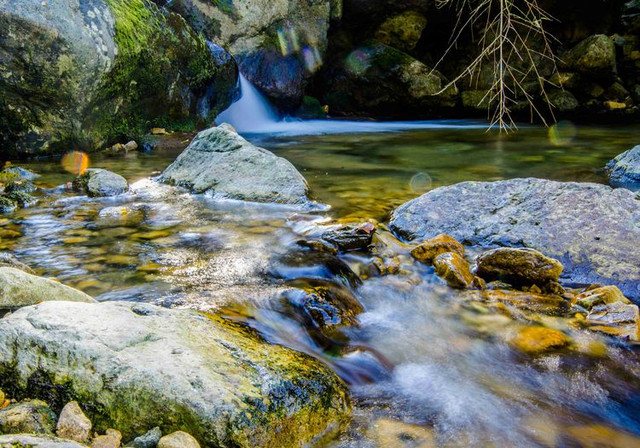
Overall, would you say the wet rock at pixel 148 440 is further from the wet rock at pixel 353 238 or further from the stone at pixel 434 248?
the stone at pixel 434 248

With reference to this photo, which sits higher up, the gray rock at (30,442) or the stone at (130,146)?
the stone at (130,146)

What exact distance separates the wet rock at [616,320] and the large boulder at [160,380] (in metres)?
1.73

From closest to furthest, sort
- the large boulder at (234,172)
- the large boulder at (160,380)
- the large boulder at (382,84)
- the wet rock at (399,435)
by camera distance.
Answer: the large boulder at (160,380)
the wet rock at (399,435)
the large boulder at (234,172)
the large boulder at (382,84)

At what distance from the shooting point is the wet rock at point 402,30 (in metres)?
15.5

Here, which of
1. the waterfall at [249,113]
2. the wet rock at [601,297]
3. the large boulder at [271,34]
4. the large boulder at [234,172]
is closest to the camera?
the wet rock at [601,297]

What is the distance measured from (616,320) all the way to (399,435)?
172cm

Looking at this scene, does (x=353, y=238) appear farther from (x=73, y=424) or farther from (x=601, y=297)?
(x=73, y=424)

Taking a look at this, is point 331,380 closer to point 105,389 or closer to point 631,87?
point 105,389

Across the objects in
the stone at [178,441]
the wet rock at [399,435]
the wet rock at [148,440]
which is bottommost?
the wet rock at [399,435]

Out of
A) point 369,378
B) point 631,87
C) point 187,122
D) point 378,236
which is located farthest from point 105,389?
point 631,87

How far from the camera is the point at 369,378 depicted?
2541mm

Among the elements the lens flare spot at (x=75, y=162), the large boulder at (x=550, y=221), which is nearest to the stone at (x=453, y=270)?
the large boulder at (x=550, y=221)

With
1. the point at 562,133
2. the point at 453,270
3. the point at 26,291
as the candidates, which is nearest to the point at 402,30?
the point at 562,133

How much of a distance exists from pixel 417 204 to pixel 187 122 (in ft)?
25.2
